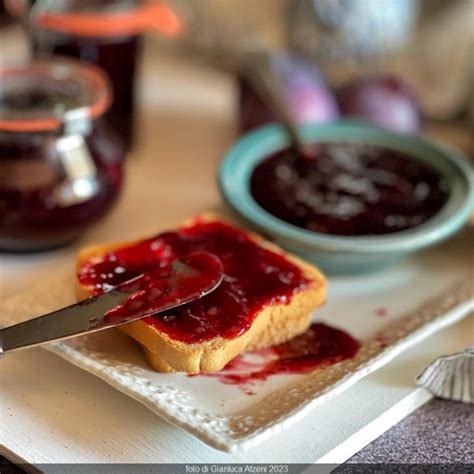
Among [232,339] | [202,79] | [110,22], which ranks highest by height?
[110,22]

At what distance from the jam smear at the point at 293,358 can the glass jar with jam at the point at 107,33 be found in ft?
1.84

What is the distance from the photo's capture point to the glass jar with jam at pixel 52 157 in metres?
1.09

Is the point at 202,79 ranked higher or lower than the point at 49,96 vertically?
lower

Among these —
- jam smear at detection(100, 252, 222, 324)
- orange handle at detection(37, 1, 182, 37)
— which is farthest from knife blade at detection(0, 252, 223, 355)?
orange handle at detection(37, 1, 182, 37)

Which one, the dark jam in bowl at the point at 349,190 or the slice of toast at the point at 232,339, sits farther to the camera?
the dark jam in bowl at the point at 349,190

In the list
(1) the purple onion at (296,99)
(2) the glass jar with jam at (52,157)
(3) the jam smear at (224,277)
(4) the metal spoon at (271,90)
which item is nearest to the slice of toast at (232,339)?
(3) the jam smear at (224,277)

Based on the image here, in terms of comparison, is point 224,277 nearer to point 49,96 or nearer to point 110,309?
point 110,309

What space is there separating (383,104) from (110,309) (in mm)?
714

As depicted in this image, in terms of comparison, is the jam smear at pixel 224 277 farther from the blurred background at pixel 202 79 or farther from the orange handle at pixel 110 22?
the orange handle at pixel 110 22

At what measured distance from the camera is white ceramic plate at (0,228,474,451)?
850mm

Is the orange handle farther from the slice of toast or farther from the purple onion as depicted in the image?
the slice of toast

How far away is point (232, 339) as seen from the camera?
2.94ft

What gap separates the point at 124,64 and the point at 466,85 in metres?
0.59

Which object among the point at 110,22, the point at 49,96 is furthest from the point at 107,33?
the point at 49,96
